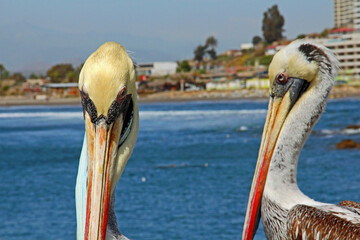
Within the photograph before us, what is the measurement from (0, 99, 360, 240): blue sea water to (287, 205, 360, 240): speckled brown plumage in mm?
6368

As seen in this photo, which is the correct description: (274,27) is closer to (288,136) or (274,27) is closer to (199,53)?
(199,53)

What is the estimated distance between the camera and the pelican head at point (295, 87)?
3.42 meters

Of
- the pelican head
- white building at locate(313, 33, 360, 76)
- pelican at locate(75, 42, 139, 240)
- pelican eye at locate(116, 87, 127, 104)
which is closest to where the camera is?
pelican at locate(75, 42, 139, 240)

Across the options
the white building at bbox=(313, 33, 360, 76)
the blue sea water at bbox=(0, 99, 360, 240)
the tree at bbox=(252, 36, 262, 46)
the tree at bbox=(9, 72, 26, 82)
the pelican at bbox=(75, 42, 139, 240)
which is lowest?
the blue sea water at bbox=(0, 99, 360, 240)

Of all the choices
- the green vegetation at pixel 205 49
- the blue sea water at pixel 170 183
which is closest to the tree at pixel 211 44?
the green vegetation at pixel 205 49

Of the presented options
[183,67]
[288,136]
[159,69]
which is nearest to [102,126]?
[288,136]

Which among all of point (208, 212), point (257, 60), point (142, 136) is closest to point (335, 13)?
point (257, 60)

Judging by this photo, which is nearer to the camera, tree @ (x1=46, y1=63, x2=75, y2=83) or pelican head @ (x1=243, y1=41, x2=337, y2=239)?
pelican head @ (x1=243, y1=41, x2=337, y2=239)

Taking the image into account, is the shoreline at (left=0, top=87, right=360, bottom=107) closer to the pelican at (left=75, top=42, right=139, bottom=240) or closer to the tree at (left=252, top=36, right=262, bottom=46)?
the tree at (left=252, top=36, right=262, bottom=46)

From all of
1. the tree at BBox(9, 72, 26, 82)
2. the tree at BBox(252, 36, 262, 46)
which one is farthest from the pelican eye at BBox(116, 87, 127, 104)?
the tree at BBox(252, 36, 262, 46)

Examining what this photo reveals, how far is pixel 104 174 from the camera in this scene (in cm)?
239

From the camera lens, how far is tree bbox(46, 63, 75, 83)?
113562 mm

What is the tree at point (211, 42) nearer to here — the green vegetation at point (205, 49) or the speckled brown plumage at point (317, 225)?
the green vegetation at point (205, 49)

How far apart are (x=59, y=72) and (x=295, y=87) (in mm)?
119300
